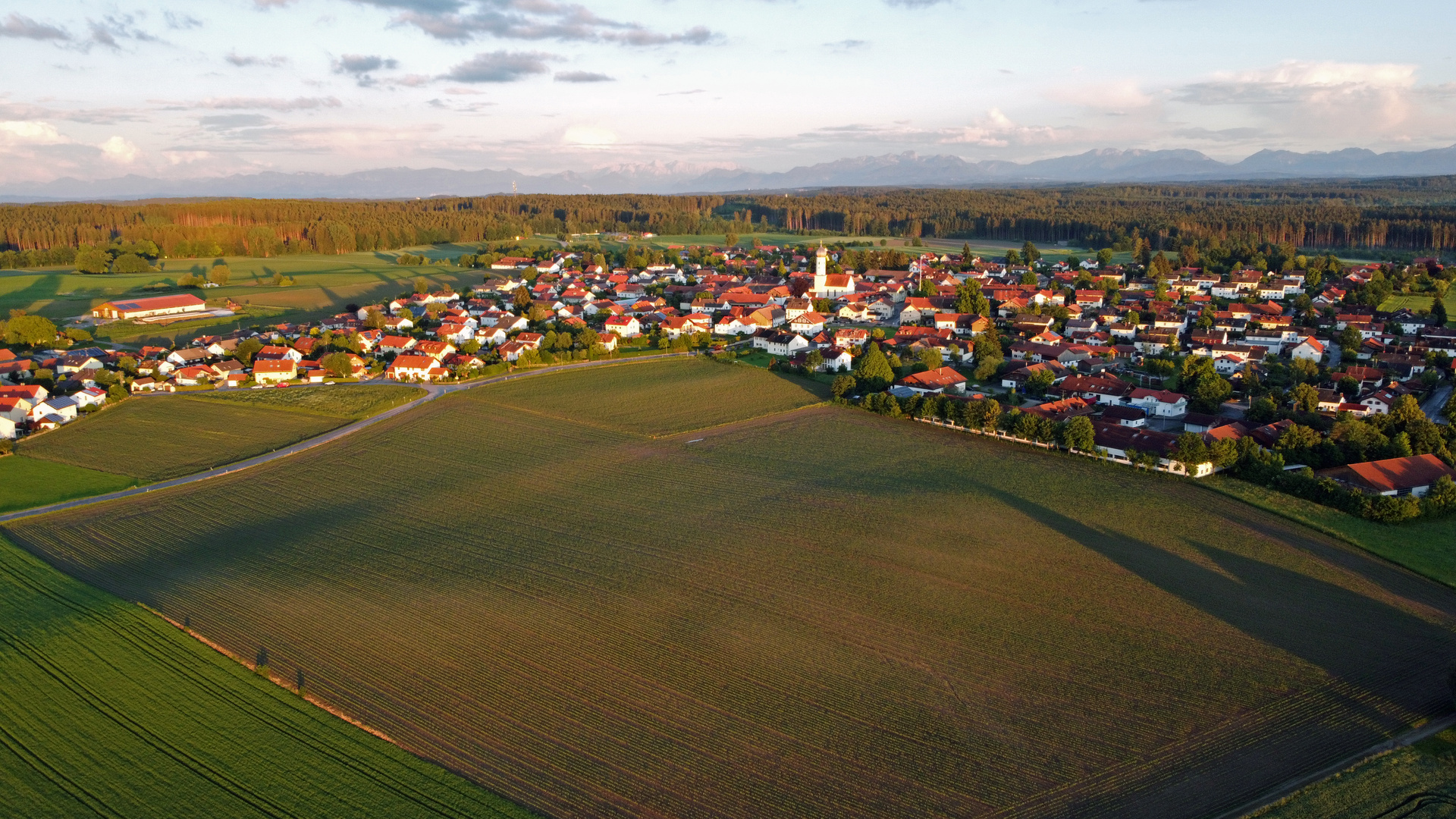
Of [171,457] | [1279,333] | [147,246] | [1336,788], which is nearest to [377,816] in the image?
[1336,788]

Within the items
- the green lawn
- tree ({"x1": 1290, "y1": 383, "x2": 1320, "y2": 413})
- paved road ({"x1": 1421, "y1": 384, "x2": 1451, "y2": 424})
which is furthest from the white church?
paved road ({"x1": 1421, "y1": 384, "x2": 1451, "y2": 424})

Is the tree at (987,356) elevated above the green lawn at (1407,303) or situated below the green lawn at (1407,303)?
below

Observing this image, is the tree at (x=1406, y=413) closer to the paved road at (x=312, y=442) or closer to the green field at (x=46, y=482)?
the paved road at (x=312, y=442)

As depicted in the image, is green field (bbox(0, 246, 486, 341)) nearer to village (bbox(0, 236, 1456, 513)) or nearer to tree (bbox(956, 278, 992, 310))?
village (bbox(0, 236, 1456, 513))

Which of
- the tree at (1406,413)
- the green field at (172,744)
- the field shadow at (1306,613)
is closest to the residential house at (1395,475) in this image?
the tree at (1406,413)

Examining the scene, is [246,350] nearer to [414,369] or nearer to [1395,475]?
[414,369]

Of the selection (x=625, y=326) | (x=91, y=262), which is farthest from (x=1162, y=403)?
(x=91, y=262)
